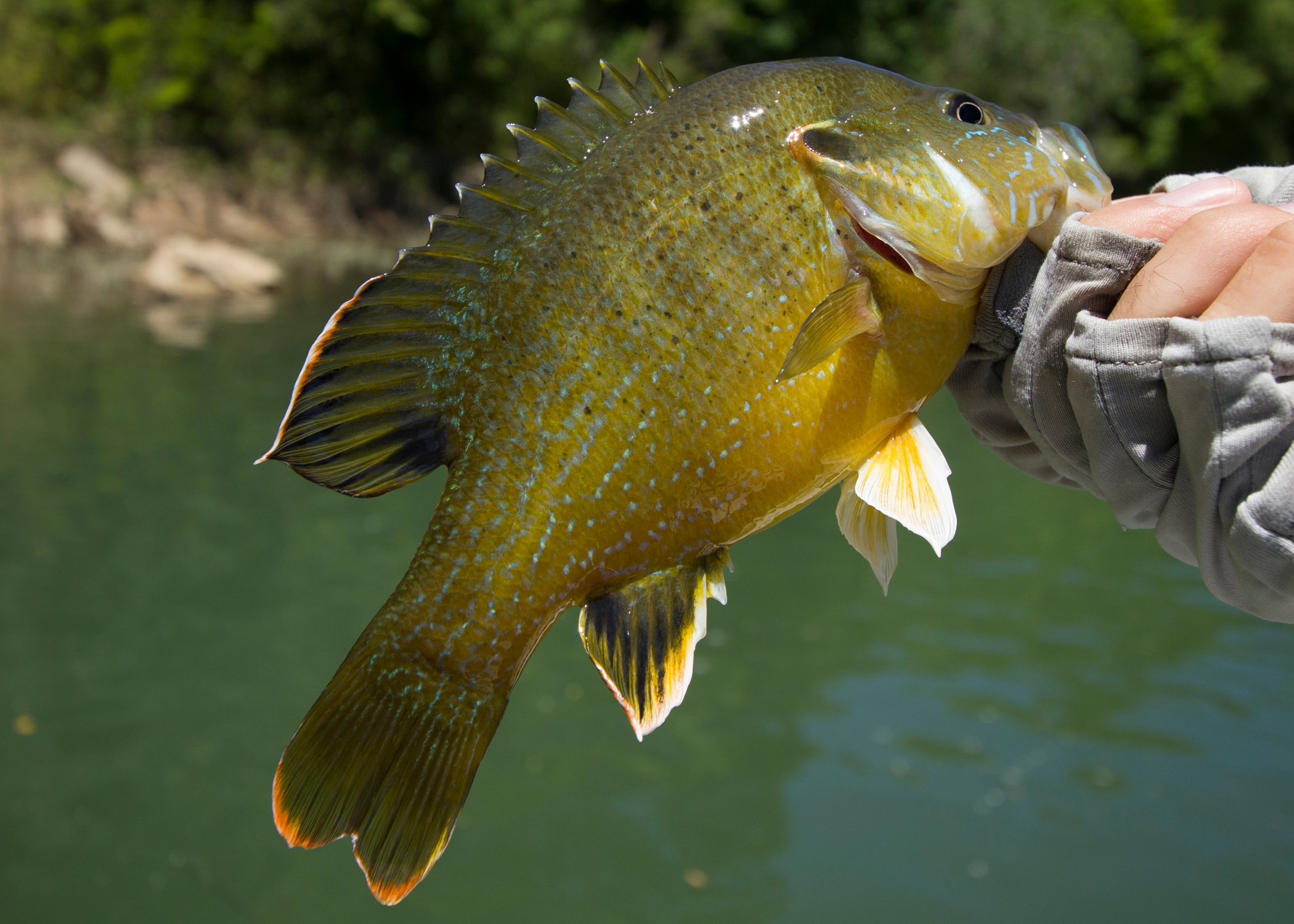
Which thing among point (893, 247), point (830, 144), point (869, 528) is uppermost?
point (830, 144)

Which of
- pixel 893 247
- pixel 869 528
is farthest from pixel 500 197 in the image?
pixel 869 528

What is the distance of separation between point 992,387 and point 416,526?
9.93m

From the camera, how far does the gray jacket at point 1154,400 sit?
1.37 metres

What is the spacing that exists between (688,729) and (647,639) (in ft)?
22.9

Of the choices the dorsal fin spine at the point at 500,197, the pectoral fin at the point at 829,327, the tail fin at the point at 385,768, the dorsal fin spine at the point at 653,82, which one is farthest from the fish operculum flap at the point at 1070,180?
the tail fin at the point at 385,768

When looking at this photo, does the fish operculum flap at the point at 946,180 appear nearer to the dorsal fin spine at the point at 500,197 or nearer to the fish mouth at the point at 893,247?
the fish mouth at the point at 893,247

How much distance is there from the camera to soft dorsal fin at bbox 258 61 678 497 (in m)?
1.51

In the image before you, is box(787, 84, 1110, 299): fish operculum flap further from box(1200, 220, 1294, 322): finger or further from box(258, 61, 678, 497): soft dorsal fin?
box(258, 61, 678, 497): soft dorsal fin

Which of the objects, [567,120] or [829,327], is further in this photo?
[567,120]

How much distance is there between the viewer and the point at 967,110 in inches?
66.6

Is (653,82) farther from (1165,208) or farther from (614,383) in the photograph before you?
(1165,208)

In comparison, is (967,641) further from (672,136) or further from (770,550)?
(672,136)

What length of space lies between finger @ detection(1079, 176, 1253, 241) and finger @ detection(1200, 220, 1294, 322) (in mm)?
145

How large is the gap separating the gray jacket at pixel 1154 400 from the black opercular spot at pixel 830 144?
0.36m
